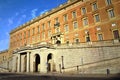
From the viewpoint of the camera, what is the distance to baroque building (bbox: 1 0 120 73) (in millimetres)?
26797

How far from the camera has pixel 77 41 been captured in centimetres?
3784

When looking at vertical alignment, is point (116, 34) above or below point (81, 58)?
above

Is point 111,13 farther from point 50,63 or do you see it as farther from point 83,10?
point 50,63

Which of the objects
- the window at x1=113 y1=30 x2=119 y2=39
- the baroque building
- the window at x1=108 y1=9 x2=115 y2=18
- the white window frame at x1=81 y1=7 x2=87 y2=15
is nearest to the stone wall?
the baroque building

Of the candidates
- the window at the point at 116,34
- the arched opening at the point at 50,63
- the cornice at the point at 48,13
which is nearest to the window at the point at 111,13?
the window at the point at 116,34

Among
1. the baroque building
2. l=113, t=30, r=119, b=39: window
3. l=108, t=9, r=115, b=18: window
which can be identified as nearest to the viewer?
the baroque building

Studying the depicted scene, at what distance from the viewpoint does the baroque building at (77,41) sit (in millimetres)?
26797

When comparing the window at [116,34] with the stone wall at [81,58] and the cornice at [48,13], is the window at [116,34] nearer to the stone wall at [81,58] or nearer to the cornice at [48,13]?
the stone wall at [81,58]

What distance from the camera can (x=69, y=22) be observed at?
1598 inches

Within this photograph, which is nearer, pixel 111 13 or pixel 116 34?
pixel 116 34

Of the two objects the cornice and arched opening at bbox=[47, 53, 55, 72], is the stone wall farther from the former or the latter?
the cornice

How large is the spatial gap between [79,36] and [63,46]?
23.1ft

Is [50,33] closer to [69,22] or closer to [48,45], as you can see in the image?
[69,22]

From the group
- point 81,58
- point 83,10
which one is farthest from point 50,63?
point 83,10
